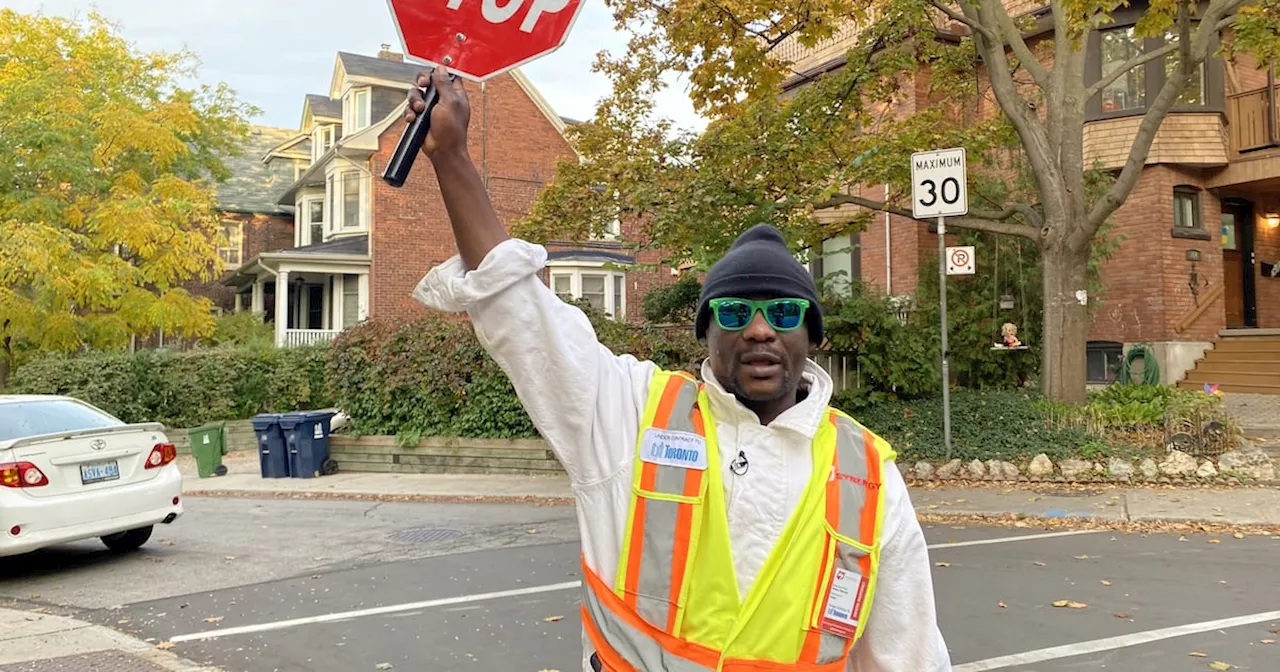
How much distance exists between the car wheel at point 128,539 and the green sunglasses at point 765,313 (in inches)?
333

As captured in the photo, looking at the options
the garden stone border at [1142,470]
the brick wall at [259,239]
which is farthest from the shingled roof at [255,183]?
the garden stone border at [1142,470]

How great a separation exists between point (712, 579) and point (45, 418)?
28.1 ft

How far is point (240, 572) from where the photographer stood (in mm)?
7664

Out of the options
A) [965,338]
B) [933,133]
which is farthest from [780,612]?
[965,338]

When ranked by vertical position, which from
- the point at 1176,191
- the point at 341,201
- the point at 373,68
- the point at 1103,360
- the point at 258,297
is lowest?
the point at 1103,360

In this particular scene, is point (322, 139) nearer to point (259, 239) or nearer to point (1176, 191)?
point (259, 239)

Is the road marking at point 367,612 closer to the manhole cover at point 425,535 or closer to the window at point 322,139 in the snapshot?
the manhole cover at point 425,535

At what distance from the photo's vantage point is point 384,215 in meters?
A: 26.7

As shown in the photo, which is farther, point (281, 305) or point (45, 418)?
point (281, 305)

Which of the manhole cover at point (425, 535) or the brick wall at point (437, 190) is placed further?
the brick wall at point (437, 190)

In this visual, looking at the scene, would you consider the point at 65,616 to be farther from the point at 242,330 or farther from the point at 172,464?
the point at 242,330

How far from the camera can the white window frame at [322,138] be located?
3139 centimetres

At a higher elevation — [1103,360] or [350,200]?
[350,200]

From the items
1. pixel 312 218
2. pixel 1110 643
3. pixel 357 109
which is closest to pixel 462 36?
pixel 1110 643
